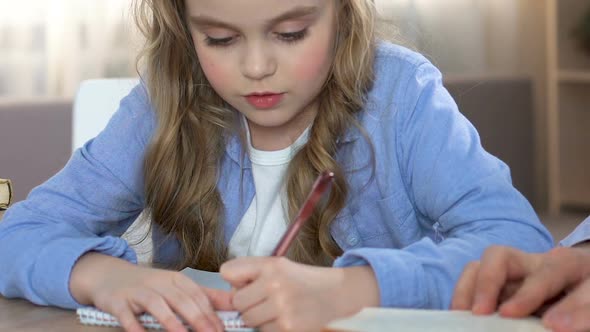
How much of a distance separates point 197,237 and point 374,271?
434 millimetres

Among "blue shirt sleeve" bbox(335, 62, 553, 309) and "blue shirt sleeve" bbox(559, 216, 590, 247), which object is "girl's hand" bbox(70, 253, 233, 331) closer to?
"blue shirt sleeve" bbox(335, 62, 553, 309)

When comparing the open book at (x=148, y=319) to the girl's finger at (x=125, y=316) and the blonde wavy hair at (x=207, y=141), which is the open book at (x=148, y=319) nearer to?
the girl's finger at (x=125, y=316)

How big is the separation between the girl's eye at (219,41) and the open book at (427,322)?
0.44 metres

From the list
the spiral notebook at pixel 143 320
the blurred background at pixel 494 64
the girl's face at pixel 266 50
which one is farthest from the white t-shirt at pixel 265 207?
the blurred background at pixel 494 64

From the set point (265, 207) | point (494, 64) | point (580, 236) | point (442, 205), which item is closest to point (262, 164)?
point (265, 207)

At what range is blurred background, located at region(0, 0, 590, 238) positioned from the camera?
10.1ft

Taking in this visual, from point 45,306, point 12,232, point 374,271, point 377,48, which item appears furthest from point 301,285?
point 377,48

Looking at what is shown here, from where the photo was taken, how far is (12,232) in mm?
1131

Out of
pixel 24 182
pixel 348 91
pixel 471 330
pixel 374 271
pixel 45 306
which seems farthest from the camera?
pixel 24 182

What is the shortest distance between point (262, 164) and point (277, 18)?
27 centimetres

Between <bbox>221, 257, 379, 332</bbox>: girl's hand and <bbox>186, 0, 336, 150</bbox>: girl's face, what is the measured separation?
1.02ft

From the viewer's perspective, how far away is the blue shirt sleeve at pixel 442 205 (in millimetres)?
890

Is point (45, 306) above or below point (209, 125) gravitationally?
below

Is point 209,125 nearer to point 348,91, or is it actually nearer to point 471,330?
point 348,91
